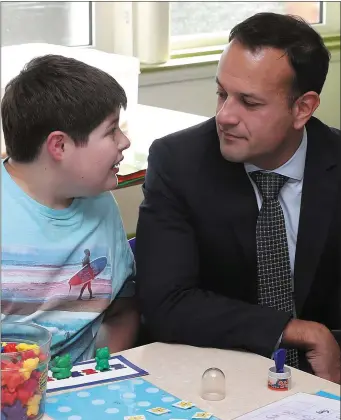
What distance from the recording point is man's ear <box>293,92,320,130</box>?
1907 millimetres

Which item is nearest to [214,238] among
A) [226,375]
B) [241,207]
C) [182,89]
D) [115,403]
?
[241,207]

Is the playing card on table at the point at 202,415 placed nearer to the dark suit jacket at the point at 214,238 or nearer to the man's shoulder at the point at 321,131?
the dark suit jacket at the point at 214,238

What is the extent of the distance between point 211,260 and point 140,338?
0.77 feet

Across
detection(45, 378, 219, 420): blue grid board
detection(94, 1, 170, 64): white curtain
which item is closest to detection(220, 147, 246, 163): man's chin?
detection(45, 378, 219, 420): blue grid board

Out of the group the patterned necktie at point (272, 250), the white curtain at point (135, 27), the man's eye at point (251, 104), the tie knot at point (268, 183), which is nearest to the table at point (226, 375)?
the patterned necktie at point (272, 250)

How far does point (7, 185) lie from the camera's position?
1664mm

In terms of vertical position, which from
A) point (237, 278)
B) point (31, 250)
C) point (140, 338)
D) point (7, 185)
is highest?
point (7, 185)

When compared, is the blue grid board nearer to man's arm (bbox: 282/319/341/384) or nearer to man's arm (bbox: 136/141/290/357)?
man's arm (bbox: 136/141/290/357)

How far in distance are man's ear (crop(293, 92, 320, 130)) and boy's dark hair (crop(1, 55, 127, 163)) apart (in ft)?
1.47

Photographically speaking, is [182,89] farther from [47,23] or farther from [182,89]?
[47,23]

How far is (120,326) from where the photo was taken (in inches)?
71.9

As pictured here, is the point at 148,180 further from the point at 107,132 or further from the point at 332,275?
the point at 332,275

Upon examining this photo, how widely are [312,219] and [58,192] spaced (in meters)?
0.58

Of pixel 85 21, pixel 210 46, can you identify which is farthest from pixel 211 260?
pixel 210 46
